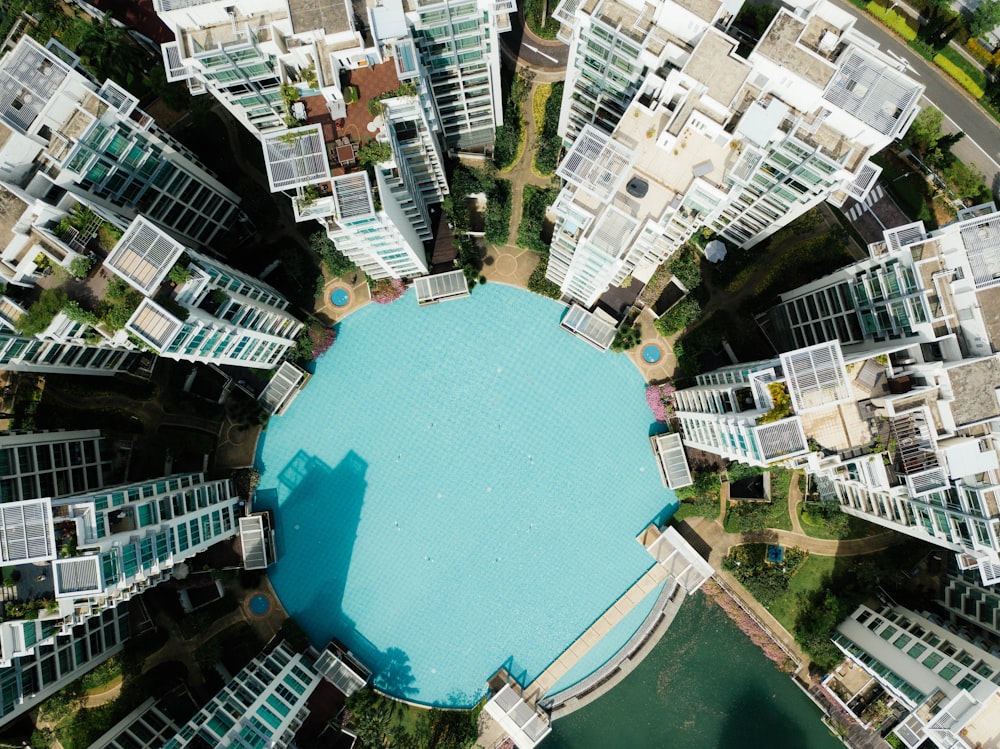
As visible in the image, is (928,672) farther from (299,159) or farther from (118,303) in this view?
(118,303)

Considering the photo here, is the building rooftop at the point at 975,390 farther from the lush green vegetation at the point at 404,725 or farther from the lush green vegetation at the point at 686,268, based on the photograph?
the lush green vegetation at the point at 404,725

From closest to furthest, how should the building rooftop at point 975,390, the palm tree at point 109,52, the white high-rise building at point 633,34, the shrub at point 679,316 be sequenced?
the building rooftop at point 975,390
the white high-rise building at point 633,34
the shrub at point 679,316
the palm tree at point 109,52

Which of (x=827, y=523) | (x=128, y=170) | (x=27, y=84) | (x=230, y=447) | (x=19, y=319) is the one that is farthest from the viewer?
(x=230, y=447)

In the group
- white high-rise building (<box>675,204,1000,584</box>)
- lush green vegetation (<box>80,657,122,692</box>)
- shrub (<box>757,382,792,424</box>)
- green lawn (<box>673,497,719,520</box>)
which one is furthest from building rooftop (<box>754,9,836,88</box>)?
lush green vegetation (<box>80,657,122,692</box>)

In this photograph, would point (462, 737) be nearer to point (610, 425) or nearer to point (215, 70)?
point (610, 425)

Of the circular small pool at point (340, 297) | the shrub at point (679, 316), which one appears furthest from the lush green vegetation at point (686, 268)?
the circular small pool at point (340, 297)

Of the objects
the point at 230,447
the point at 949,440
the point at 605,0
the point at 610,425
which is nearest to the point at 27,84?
the point at 230,447
